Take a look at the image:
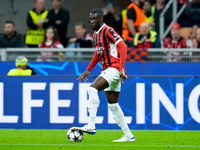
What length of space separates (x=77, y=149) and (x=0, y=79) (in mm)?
4017

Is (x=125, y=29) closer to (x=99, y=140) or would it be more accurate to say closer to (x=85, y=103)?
(x=85, y=103)

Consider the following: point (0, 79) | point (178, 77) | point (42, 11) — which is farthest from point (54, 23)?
point (178, 77)

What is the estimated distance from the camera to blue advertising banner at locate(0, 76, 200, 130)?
11070 millimetres

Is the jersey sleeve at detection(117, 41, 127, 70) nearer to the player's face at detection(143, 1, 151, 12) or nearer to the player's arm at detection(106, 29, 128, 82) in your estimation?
the player's arm at detection(106, 29, 128, 82)

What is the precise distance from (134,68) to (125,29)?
3.61ft

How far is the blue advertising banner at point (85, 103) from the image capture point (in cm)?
1107

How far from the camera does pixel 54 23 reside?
1435 cm

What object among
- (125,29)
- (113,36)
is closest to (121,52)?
(113,36)

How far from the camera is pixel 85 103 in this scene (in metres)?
11.2

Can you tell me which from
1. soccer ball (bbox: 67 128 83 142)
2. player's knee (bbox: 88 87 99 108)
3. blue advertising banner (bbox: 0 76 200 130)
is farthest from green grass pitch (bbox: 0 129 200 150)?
player's knee (bbox: 88 87 99 108)

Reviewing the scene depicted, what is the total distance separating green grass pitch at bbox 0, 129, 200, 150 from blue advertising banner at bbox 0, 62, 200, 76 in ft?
9.72

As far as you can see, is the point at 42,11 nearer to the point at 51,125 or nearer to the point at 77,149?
the point at 51,125

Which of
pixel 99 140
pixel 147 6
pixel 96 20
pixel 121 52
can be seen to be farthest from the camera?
pixel 147 6

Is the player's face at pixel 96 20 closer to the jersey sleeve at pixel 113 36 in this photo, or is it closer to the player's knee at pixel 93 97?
the jersey sleeve at pixel 113 36
